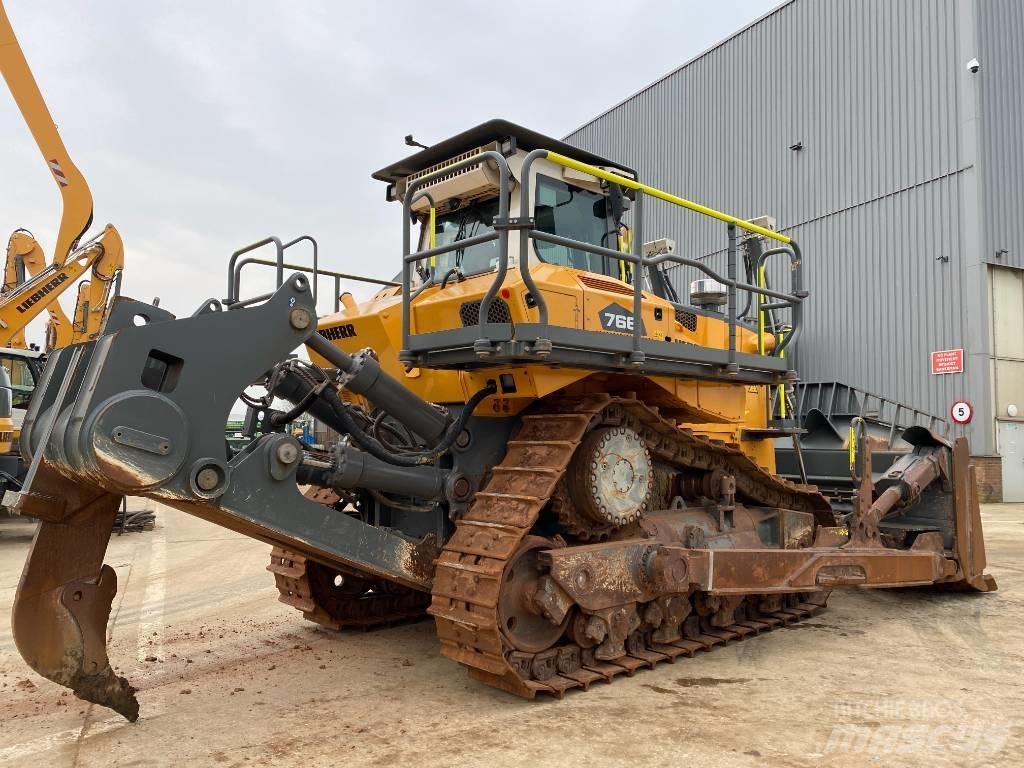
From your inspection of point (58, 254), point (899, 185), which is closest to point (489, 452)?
point (58, 254)

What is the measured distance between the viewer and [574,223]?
6000mm

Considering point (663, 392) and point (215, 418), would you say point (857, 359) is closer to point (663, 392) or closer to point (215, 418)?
point (663, 392)

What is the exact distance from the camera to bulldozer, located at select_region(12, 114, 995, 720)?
162 inches

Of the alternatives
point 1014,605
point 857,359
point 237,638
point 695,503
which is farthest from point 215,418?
point 857,359

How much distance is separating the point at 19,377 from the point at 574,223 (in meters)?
12.0

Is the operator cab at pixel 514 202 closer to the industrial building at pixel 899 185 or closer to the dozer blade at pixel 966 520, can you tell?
the dozer blade at pixel 966 520

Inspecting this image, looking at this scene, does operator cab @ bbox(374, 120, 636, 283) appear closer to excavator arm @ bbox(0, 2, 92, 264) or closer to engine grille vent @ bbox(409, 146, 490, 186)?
engine grille vent @ bbox(409, 146, 490, 186)

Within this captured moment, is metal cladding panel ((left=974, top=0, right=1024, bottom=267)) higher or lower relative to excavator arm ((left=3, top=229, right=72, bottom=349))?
higher

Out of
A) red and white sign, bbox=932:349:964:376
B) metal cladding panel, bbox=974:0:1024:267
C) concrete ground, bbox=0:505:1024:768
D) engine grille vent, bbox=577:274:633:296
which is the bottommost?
concrete ground, bbox=0:505:1024:768

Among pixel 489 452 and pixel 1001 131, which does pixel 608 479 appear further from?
pixel 1001 131

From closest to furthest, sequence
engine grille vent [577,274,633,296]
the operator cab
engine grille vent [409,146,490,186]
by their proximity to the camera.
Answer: engine grille vent [577,274,633,296]
the operator cab
engine grille vent [409,146,490,186]

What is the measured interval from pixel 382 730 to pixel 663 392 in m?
3.01

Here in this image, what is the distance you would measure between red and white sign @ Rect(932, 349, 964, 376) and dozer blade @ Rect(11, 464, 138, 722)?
17310 millimetres

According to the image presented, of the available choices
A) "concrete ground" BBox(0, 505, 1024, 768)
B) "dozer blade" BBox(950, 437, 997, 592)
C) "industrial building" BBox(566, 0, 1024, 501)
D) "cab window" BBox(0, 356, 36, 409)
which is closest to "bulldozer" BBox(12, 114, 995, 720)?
"concrete ground" BBox(0, 505, 1024, 768)
